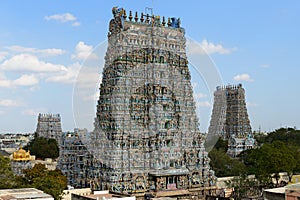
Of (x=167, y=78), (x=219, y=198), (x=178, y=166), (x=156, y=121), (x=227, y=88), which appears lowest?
(x=219, y=198)

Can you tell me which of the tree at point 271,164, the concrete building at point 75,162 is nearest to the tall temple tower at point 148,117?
the concrete building at point 75,162

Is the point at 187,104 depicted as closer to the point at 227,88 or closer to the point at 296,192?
the point at 296,192

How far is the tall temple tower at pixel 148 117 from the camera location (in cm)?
3809

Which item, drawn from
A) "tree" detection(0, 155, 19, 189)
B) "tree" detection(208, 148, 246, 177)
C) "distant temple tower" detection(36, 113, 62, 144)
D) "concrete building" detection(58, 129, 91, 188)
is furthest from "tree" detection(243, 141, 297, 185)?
"distant temple tower" detection(36, 113, 62, 144)

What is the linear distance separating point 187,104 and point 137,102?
552 centimetres

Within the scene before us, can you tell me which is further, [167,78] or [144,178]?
[167,78]

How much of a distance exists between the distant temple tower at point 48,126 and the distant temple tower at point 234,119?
33670 millimetres

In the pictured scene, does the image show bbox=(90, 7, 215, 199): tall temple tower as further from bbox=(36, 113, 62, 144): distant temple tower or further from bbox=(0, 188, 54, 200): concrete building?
bbox=(36, 113, 62, 144): distant temple tower

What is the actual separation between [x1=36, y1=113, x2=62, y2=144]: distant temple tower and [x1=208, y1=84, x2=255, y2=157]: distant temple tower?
1326 inches

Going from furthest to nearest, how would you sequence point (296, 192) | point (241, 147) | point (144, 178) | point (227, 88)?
point (227, 88), point (241, 147), point (144, 178), point (296, 192)

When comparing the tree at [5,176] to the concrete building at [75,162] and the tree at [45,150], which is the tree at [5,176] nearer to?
the concrete building at [75,162]

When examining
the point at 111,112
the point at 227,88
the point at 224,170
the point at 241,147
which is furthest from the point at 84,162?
the point at 227,88

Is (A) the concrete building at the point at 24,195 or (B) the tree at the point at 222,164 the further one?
(B) the tree at the point at 222,164

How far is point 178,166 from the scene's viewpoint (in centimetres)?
4022
